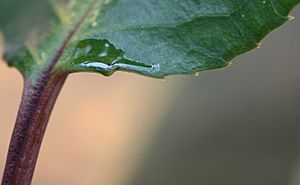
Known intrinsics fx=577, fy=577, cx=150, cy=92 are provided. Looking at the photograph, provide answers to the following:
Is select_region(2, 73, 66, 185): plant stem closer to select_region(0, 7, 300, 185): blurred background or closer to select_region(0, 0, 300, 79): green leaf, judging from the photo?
select_region(0, 0, 300, 79): green leaf

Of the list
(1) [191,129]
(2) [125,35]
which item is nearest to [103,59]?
(2) [125,35]

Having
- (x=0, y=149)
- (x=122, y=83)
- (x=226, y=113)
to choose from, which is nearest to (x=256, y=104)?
→ (x=226, y=113)

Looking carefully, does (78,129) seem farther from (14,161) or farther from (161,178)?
(14,161)

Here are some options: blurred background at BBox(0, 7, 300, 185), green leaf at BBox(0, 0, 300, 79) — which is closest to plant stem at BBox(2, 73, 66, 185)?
green leaf at BBox(0, 0, 300, 79)

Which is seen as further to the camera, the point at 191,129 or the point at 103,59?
the point at 191,129

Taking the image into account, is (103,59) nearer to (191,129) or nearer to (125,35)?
(125,35)

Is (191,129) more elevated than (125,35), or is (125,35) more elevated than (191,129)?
(125,35)
